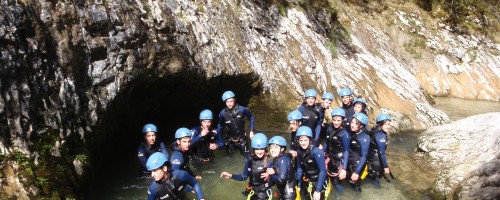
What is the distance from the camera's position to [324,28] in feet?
65.0

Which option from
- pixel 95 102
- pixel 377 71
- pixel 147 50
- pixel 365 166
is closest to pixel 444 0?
pixel 377 71

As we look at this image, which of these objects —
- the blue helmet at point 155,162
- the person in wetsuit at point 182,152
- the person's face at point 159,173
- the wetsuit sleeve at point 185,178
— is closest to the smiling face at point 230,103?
→ the person in wetsuit at point 182,152

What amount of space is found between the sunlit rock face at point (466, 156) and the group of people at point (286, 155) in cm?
171

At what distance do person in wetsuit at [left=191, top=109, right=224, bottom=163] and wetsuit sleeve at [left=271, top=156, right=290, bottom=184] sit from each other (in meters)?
3.18

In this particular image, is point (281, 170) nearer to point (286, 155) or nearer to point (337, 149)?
point (286, 155)

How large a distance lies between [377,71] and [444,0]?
13315 mm

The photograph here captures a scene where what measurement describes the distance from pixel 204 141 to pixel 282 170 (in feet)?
12.0

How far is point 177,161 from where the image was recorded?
8547mm

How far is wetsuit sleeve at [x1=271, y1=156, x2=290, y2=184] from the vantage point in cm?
808

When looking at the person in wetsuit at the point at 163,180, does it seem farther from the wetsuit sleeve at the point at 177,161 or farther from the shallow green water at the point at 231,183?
the shallow green water at the point at 231,183

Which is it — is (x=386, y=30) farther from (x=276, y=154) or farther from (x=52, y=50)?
(x=52, y=50)

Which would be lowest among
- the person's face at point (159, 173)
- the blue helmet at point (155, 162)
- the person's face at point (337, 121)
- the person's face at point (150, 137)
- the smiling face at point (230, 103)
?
the person's face at point (159, 173)

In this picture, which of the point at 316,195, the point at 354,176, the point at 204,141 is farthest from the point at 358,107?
the point at 204,141

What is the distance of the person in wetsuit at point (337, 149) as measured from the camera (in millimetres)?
9602
